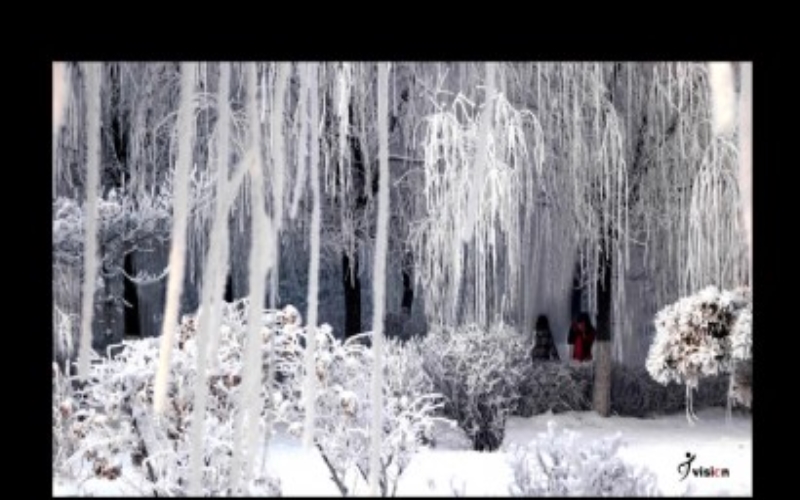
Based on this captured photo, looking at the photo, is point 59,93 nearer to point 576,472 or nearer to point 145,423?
point 145,423

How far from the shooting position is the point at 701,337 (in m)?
4.46

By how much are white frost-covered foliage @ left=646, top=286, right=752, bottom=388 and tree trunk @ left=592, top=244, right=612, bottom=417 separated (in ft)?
3.37

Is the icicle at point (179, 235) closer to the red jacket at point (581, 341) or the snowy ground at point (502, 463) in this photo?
the snowy ground at point (502, 463)

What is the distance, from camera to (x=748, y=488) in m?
3.86

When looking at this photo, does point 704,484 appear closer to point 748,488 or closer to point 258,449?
point 748,488

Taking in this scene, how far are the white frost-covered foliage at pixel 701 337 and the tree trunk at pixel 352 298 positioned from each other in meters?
1.59

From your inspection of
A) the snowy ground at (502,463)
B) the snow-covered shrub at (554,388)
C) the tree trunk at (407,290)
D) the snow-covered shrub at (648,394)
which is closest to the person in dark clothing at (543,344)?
the snow-covered shrub at (554,388)

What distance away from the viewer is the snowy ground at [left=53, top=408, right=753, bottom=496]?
4.02 metres

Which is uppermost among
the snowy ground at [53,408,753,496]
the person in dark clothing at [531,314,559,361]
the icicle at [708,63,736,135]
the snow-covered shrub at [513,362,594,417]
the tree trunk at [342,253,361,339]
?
the icicle at [708,63,736,135]

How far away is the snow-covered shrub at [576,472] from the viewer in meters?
3.82

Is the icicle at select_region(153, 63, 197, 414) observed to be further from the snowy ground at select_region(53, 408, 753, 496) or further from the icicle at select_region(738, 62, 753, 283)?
the icicle at select_region(738, 62, 753, 283)

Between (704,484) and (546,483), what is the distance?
2.34 feet

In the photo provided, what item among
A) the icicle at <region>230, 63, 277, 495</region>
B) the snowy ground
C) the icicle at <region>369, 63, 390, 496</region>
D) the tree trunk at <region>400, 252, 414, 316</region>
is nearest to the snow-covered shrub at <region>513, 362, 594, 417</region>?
the snowy ground
